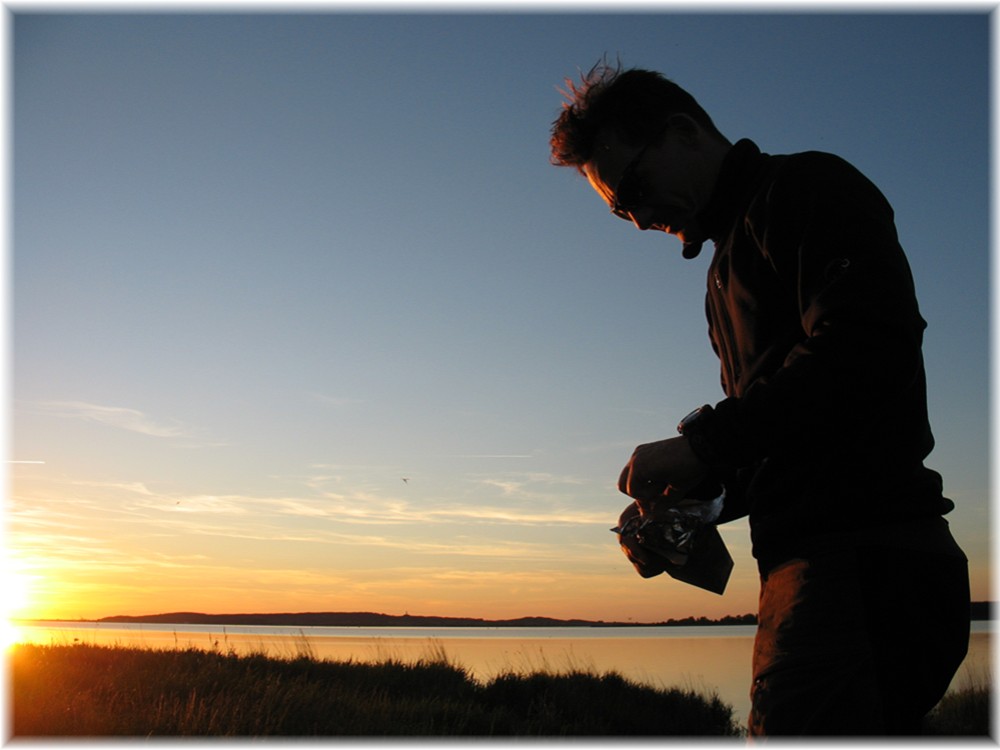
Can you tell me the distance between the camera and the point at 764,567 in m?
1.84

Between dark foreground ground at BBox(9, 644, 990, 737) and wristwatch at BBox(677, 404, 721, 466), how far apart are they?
26.5 feet

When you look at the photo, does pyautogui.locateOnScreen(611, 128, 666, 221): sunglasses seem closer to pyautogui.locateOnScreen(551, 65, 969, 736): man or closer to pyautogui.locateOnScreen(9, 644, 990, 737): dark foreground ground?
pyautogui.locateOnScreen(551, 65, 969, 736): man

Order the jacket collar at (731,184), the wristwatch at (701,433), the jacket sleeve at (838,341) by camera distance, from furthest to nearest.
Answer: the jacket collar at (731,184) < the wristwatch at (701,433) < the jacket sleeve at (838,341)

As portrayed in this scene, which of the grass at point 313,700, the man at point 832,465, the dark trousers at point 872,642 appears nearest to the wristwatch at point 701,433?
the man at point 832,465

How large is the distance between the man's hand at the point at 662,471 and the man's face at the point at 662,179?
587 millimetres

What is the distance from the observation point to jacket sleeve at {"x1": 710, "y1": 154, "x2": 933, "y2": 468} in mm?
1535

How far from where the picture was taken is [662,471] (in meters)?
1.75

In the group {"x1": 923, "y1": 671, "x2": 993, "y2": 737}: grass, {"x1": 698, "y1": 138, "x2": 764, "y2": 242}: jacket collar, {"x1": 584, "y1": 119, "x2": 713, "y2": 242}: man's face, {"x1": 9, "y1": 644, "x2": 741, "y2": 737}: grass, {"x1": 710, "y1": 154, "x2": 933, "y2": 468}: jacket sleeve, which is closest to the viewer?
{"x1": 710, "y1": 154, "x2": 933, "y2": 468}: jacket sleeve

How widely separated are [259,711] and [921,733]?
8671 millimetres

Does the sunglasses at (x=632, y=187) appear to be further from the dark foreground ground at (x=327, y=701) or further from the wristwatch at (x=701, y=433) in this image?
the dark foreground ground at (x=327, y=701)

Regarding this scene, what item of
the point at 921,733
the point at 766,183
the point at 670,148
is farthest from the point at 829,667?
the point at 670,148

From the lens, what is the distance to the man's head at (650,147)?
207 centimetres

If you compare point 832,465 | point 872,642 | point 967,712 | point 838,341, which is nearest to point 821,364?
point 838,341

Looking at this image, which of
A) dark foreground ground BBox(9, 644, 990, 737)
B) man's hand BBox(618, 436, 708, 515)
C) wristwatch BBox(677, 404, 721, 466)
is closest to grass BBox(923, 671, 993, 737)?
dark foreground ground BBox(9, 644, 990, 737)
